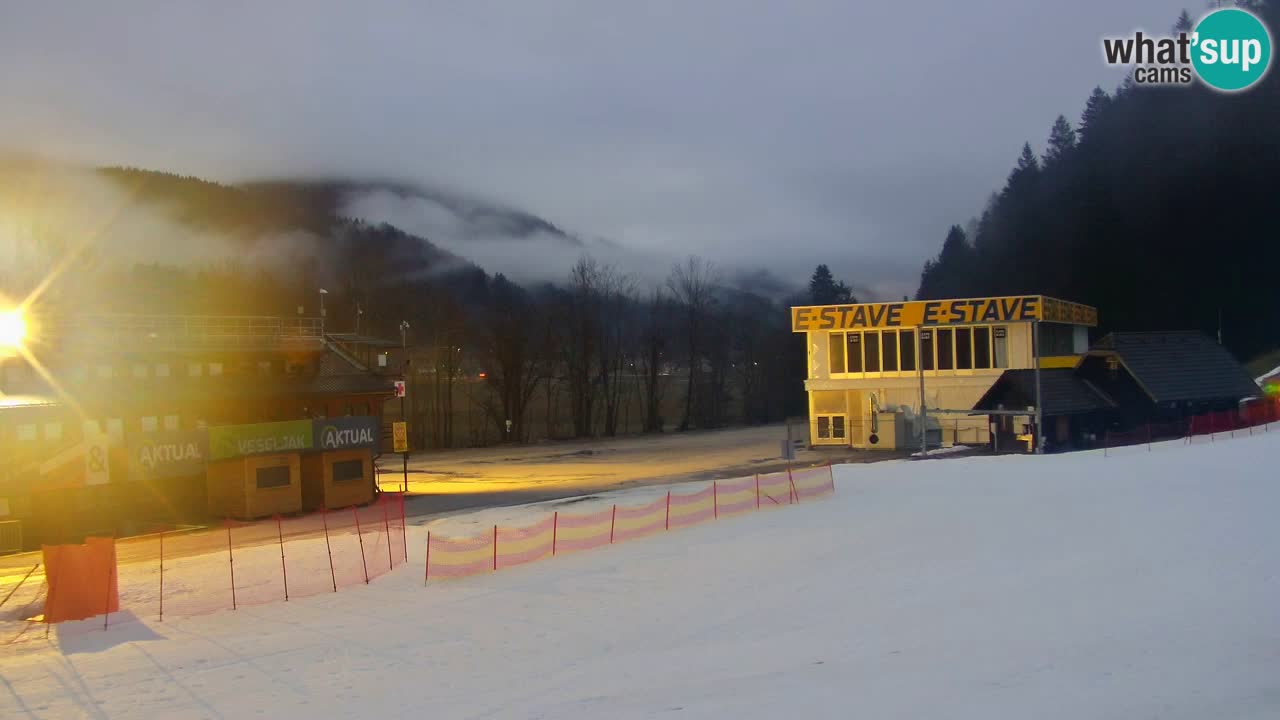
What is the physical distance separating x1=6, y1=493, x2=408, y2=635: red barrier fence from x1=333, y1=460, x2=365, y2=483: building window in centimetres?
508

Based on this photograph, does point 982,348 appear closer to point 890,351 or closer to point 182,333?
point 890,351

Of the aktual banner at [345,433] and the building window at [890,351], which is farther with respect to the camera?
the building window at [890,351]

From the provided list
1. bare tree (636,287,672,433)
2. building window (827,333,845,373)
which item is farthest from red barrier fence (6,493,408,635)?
bare tree (636,287,672,433)

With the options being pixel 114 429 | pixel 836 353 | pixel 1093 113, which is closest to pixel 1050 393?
pixel 836 353

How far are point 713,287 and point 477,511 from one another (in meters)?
83.1

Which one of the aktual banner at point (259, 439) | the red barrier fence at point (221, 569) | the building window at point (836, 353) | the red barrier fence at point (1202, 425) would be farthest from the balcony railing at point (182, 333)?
the red barrier fence at point (1202, 425)

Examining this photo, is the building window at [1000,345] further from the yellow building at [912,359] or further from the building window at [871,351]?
the building window at [871,351]

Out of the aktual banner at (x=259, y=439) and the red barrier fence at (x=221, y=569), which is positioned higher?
the aktual banner at (x=259, y=439)

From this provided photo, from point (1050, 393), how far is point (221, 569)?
38.4 meters

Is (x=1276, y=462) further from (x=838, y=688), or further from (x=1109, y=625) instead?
(x=838, y=688)

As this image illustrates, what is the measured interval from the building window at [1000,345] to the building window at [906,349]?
4.53 meters

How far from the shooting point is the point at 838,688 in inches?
455

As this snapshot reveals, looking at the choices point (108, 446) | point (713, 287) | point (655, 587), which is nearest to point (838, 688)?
point (655, 587)

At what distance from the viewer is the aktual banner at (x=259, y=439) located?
1348 inches
